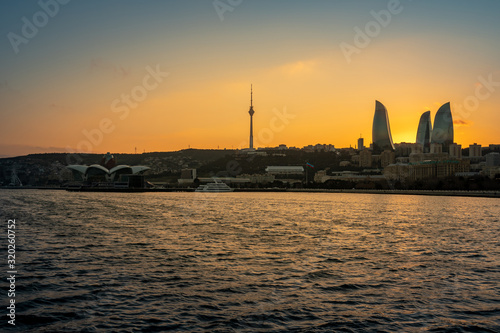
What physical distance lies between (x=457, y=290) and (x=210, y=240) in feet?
59.7

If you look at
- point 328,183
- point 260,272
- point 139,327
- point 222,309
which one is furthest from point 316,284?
point 328,183

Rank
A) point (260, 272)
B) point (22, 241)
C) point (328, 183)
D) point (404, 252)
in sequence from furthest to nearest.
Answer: point (328, 183)
point (22, 241)
point (404, 252)
point (260, 272)

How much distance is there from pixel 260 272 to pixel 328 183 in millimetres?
181292

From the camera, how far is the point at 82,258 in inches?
953

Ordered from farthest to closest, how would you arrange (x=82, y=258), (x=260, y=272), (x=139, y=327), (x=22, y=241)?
(x=22, y=241) → (x=82, y=258) → (x=260, y=272) → (x=139, y=327)

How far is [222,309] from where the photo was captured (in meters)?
14.9

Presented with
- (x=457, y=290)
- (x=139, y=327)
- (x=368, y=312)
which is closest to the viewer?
(x=139, y=327)

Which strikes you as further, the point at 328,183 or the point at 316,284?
the point at 328,183

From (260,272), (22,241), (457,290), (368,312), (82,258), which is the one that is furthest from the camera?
(22,241)

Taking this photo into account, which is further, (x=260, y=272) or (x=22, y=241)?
(x=22, y=241)

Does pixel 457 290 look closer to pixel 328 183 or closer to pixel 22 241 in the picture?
pixel 22 241

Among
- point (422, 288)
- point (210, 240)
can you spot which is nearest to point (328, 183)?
point (210, 240)

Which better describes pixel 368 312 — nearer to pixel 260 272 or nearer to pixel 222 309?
pixel 222 309

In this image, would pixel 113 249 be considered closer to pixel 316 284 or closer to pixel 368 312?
pixel 316 284
